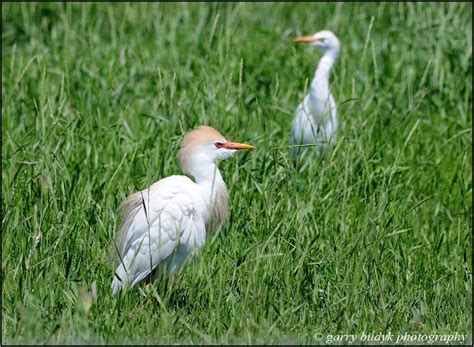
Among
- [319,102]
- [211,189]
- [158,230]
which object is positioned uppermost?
[211,189]

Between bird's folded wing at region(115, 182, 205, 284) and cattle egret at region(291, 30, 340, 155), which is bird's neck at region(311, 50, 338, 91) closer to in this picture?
cattle egret at region(291, 30, 340, 155)

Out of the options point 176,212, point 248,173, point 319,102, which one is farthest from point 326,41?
point 176,212

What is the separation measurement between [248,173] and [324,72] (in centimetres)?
159

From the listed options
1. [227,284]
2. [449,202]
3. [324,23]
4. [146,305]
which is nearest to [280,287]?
[227,284]

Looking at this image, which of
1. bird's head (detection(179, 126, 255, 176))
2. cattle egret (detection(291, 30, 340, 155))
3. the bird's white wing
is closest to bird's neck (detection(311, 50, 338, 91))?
cattle egret (detection(291, 30, 340, 155))

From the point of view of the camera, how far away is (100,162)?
5223mm

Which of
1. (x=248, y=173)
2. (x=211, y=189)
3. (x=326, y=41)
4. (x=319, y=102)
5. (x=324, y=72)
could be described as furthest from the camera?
(x=326, y=41)

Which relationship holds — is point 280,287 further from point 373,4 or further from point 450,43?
point 373,4

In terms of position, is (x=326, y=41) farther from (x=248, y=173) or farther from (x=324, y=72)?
(x=248, y=173)

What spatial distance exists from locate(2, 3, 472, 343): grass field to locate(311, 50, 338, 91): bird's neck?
254 mm

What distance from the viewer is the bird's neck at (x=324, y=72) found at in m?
6.19

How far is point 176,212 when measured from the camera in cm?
412

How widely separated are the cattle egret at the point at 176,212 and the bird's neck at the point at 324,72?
2017mm

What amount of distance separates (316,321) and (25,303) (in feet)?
3.71
